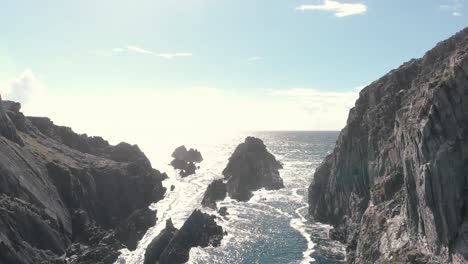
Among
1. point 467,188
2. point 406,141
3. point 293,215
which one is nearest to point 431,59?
point 406,141

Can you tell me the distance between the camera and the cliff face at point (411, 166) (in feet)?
164

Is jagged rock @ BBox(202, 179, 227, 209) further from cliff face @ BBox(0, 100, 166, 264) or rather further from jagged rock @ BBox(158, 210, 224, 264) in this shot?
jagged rock @ BBox(158, 210, 224, 264)

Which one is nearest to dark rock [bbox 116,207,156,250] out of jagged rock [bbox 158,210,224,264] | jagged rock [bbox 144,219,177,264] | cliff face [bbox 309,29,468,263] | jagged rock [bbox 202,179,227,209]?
jagged rock [bbox 144,219,177,264]

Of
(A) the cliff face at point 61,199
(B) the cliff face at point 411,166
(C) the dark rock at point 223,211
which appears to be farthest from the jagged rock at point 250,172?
(B) the cliff face at point 411,166

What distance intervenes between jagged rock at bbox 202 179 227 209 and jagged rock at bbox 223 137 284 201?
4.13 m

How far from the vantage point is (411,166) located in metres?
58.2

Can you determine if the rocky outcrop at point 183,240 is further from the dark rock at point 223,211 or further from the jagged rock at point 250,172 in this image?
the jagged rock at point 250,172

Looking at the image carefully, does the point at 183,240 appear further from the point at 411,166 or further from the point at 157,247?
the point at 411,166

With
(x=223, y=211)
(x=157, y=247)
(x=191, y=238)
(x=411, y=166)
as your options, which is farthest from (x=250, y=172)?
(x=411, y=166)

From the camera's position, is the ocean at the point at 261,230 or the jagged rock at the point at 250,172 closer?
the ocean at the point at 261,230

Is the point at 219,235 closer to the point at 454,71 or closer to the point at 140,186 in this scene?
the point at 140,186

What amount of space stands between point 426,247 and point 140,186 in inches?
3573

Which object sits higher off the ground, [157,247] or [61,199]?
[61,199]

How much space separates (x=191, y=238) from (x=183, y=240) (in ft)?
9.10
